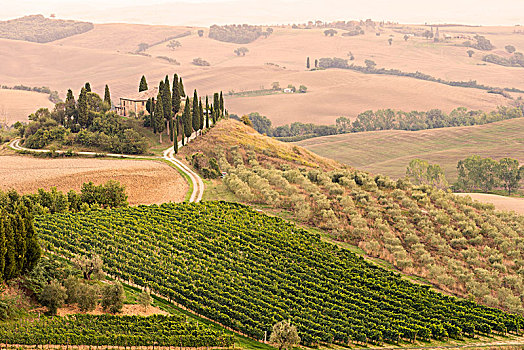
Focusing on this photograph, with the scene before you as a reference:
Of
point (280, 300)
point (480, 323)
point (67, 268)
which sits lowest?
point (480, 323)

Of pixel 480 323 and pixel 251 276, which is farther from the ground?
pixel 251 276

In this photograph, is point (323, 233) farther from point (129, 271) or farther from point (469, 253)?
point (129, 271)

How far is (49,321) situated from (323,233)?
41071mm

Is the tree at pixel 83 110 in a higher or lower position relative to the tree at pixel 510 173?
higher

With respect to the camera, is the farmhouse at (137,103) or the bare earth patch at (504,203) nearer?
the bare earth patch at (504,203)

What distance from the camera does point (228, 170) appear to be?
91.8 meters

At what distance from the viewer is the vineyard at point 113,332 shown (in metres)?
35.2

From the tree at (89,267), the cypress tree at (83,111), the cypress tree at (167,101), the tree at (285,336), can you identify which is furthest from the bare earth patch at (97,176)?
the tree at (285,336)

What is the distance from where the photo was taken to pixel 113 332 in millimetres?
37219

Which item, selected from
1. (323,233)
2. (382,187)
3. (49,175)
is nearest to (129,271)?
(323,233)

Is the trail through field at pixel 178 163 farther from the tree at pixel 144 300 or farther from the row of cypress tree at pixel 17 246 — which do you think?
the row of cypress tree at pixel 17 246

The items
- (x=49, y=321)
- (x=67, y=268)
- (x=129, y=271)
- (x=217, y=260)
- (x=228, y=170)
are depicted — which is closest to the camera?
(x=49, y=321)

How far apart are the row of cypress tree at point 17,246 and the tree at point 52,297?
3.17 m

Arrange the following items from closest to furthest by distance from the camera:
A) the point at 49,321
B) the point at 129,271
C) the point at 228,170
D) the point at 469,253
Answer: the point at 49,321 → the point at 129,271 → the point at 469,253 → the point at 228,170
